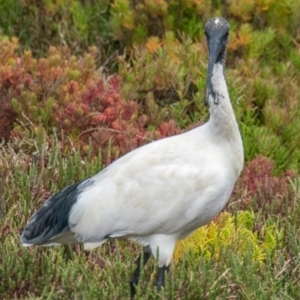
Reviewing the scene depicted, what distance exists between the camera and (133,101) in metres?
7.40

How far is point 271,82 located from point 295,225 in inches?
97.5

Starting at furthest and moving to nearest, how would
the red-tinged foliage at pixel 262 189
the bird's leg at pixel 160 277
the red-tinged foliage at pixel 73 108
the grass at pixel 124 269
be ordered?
the red-tinged foliage at pixel 73 108 < the red-tinged foliage at pixel 262 189 < the bird's leg at pixel 160 277 < the grass at pixel 124 269

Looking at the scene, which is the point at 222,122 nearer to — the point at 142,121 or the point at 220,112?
the point at 220,112

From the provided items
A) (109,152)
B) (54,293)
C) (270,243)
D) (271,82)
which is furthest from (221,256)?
(271,82)

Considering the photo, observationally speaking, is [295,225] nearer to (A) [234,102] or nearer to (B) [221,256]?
(B) [221,256]

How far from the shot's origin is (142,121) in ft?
23.6

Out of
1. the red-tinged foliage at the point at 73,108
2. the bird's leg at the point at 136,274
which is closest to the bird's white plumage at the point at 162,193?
the bird's leg at the point at 136,274

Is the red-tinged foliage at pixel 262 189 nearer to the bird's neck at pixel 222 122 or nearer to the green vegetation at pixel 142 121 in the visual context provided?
the green vegetation at pixel 142 121

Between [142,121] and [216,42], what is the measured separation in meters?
2.26

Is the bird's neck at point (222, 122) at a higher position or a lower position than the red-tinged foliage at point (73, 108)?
higher

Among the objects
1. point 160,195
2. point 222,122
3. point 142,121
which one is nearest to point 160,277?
point 160,195

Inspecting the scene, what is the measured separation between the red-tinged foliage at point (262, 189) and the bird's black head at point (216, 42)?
1.33 metres

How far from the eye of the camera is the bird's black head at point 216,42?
4930 millimetres

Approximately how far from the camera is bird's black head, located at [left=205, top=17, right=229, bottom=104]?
16.2 feet
